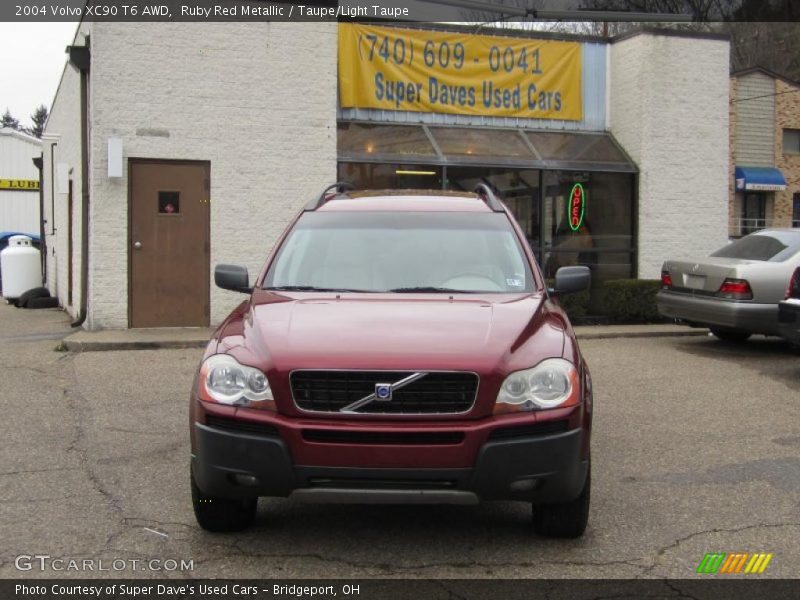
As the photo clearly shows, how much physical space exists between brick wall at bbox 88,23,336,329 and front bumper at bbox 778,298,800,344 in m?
7.03

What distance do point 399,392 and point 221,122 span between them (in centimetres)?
1006

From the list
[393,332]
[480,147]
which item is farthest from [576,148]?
[393,332]

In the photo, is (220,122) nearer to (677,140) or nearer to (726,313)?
(726,313)

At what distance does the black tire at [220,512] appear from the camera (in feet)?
14.3

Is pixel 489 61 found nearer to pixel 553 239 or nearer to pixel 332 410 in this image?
pixel 553 239

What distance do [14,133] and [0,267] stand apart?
875 inches

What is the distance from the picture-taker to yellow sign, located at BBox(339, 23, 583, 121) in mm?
14586

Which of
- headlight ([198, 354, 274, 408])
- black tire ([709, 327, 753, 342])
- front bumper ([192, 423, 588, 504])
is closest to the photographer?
front bumper ([192, 423, 588, 504])

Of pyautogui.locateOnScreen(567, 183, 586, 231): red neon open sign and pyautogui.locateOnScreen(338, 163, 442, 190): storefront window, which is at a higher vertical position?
pyautogui.locateOnScreen(338, 163, 442, 190): storefront window

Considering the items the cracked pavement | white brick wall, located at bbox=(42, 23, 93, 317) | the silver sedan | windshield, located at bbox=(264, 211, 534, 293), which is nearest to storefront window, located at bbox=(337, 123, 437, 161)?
white brick wall, located at bbox=(42, 23, 93, 317)

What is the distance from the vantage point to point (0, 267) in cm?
1983

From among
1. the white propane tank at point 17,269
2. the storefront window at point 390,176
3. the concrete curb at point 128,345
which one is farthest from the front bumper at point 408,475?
the white propane tank at point 17,269

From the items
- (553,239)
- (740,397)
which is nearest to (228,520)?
(740,397)

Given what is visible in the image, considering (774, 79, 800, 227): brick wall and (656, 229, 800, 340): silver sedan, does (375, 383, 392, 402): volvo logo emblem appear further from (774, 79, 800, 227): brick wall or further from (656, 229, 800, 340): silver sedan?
(774, 79, 800, 227): brick wall
